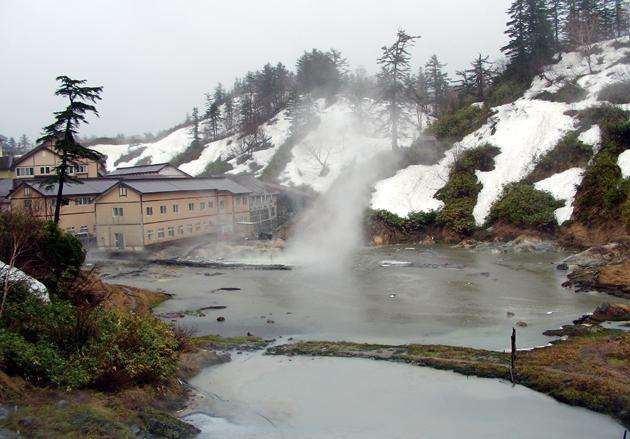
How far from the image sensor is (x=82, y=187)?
3856 centimetres

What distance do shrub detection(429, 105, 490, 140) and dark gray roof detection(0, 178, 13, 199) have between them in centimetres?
3342

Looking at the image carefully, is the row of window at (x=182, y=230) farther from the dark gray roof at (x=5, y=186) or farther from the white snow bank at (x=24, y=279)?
the white snow bank at (x=24, y=279)

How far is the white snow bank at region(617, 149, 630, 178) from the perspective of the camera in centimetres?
2977

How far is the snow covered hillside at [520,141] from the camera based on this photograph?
35.8 meters

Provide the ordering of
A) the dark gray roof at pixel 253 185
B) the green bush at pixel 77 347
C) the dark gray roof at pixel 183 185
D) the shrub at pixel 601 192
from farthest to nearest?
the dark gray roof at pixel 253 185 < the dark gray roof at pixel 183 185 < the shrub at pixel 601 192 < the green bush at pixel 77 347

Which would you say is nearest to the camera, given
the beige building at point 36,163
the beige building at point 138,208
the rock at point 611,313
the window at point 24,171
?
the rock at point 611,313

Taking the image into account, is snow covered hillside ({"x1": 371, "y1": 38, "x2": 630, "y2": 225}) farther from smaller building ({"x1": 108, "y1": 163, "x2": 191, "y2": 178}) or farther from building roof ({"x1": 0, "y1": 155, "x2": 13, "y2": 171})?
building roof ({"x1": 0, "y1": 155, "x2": 13, "y2": 171})

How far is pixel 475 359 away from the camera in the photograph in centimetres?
1245

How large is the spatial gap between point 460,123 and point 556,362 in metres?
34.2

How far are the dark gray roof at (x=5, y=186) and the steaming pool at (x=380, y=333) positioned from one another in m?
17.2

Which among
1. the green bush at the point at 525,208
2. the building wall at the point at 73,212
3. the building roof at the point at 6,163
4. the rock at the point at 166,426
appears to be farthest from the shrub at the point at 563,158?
the building roof at the point at 6,163

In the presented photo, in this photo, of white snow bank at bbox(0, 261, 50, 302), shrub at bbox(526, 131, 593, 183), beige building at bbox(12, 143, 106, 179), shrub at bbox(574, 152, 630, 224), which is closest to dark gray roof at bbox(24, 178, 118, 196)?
beige building at bbox(12, 143, 106, 179)

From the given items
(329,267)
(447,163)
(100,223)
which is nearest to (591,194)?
(447,163)

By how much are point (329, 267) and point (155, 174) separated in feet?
79.7
